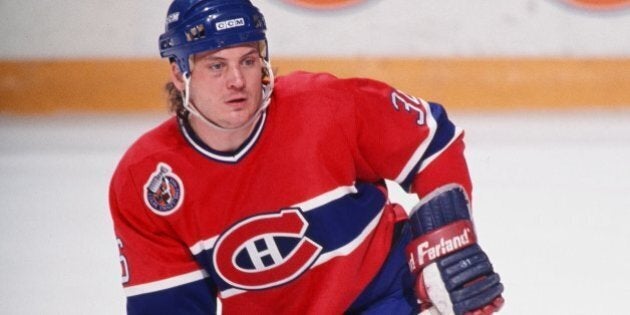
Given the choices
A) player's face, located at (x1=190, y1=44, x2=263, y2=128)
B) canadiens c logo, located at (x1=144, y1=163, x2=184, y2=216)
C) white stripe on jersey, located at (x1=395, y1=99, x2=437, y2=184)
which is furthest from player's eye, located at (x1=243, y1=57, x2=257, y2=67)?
white stripe on jersey, located at (x1=395, y1=99, x2=437, y2=184)

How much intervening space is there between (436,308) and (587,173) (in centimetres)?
192

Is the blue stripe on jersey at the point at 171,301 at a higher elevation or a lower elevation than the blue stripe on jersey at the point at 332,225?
lower

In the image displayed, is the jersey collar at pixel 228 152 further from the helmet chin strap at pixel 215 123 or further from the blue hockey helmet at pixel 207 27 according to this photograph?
the blue hockey helmet at pixel 207 27

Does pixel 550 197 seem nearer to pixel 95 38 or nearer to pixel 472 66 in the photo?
pixel 472 66

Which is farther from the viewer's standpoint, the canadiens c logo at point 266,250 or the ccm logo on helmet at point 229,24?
the canadiens c logo at point 266,250

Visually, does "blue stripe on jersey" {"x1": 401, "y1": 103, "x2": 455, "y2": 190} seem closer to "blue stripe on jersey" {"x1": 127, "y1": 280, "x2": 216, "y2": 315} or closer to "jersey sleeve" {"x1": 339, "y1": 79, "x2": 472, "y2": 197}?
"jersey sleeve" {"x1": 339, "y1": 79, "x2": 472, "y2": 197}

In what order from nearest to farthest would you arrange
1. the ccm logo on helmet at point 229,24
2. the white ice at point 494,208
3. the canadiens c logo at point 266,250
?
the ccm logo on helmet at point 229,24
the canadiens c logo at point 266,250
the white ice at point 494,208

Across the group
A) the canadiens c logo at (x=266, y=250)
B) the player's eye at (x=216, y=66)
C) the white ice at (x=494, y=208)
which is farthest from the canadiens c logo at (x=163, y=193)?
the white ice at (x=494, y=208)

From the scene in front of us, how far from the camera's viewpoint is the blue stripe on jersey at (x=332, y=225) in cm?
203

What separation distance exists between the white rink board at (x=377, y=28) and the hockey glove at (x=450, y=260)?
243 centimetres

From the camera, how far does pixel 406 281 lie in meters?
2.22

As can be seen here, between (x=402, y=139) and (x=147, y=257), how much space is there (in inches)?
21.6

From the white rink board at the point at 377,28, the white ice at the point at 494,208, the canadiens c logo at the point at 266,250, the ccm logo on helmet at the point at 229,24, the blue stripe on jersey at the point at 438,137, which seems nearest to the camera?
the ccm logo on helmet at the point at 229,24

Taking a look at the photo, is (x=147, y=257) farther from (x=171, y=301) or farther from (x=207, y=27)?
(x=207, y=27)
